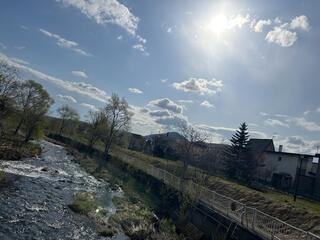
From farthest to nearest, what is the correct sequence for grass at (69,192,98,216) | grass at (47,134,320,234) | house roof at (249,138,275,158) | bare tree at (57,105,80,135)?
bare tree at (57,105,80,135) → house roof at (249,138,275,158) → grass at (47,134,320,234) → grass at (69,192,98,216)

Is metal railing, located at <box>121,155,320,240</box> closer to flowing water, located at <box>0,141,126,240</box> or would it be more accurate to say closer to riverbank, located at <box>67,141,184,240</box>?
riverbank, located at <box>67,141,184,240</box>

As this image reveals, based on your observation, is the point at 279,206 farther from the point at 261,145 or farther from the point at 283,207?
the point at 261,145

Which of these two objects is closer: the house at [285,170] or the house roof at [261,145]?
the house at [285,170]

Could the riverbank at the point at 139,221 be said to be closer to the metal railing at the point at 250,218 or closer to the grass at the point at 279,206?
the metal railing at the point at 250,218

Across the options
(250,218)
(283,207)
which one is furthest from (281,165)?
(250,218)

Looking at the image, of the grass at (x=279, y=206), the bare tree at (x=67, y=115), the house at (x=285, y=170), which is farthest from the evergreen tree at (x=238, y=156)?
the bare tree at (x=67, y=115)

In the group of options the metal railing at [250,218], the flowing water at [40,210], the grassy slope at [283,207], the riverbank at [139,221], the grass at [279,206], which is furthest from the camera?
the grass at [279,206]

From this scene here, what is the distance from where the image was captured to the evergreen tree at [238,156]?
4750 centimetres

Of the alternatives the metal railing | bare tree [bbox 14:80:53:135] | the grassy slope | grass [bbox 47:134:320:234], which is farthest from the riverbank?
bare tree [bbox 14:80:53:135]

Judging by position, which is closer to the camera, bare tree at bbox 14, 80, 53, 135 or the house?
Answer: the house

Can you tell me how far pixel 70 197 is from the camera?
22.1 m

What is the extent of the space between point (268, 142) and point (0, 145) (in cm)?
4689

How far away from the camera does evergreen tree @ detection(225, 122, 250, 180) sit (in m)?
47.5

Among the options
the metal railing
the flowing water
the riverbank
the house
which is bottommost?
the flowing water
